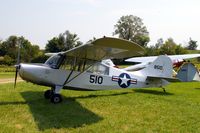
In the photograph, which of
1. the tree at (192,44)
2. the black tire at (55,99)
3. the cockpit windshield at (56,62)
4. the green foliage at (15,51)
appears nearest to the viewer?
the black tire at (55,99)

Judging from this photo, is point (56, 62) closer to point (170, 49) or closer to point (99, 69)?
point (99, 69)

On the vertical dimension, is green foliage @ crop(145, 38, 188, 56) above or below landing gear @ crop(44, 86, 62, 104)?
above

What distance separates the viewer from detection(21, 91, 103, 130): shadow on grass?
8297mm

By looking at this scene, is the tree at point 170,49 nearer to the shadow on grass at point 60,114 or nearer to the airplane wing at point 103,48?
the airplane wing at point 103,48

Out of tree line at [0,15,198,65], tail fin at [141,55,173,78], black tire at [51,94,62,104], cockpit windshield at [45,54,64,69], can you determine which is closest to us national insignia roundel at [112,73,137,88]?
tail fin at [141,55,173,78]

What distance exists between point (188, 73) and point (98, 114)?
47.6ft

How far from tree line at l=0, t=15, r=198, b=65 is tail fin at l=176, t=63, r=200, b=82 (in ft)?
95.9

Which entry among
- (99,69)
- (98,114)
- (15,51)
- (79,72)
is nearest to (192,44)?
(15,51)

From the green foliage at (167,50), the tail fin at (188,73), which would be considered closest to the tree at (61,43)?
the green foliage at (167,50)

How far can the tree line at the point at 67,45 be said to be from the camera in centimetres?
6131

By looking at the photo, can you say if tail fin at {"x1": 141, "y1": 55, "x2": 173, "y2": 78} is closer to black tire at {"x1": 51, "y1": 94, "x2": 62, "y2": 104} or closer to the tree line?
black tire at {"x1": 51, "y1": 94, "x2": 62, "y2": 104}

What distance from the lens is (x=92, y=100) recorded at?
1236 centimetres

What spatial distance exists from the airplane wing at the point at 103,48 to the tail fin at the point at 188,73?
11488 millimetres

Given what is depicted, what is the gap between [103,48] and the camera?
10219 millimetres
